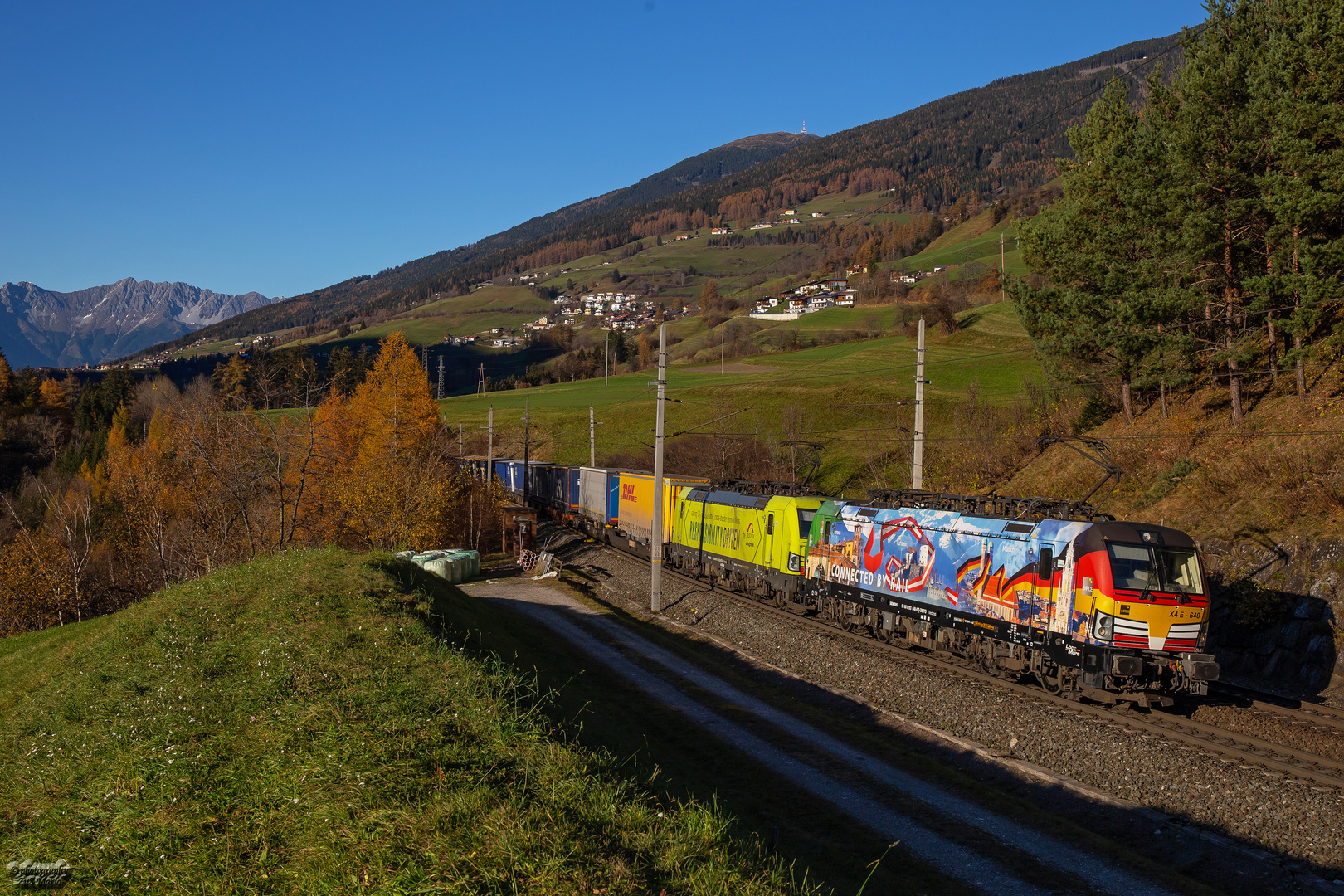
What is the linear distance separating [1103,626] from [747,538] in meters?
14.4

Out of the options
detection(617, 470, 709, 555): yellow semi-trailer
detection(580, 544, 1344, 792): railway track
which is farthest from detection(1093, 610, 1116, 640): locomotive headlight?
detection(617, 470, 709, 555): yellow semi-trailer

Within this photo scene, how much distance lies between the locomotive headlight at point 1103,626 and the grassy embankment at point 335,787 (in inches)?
416

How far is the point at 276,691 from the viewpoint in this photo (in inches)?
348

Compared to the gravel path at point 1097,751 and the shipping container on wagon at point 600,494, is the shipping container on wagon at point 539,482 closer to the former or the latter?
the shipping container on wagon at point 600,494

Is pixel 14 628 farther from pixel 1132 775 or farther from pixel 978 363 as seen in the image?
pixel 978 363

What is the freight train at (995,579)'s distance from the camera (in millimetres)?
15141

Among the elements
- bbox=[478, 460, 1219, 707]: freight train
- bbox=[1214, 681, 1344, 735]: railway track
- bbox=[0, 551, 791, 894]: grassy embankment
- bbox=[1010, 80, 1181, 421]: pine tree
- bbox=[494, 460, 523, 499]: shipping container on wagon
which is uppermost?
bbox=[1010, 80, 1181, 421]: pine tree

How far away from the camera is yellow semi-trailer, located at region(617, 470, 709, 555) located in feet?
118

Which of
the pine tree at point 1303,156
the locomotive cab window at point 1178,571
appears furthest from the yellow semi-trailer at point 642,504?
the pine tree at point 1303,156

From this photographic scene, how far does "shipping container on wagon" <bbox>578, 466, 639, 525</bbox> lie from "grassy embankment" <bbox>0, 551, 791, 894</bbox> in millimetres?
31578

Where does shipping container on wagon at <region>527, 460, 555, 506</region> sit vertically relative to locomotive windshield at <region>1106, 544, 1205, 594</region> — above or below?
below

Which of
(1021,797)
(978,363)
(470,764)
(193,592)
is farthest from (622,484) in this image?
(978,363)

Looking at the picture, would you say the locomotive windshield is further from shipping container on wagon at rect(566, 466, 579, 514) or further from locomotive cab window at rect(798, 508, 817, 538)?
shipping container on wagon at rect(566, 466, 579, 514)

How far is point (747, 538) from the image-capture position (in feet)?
93.8
